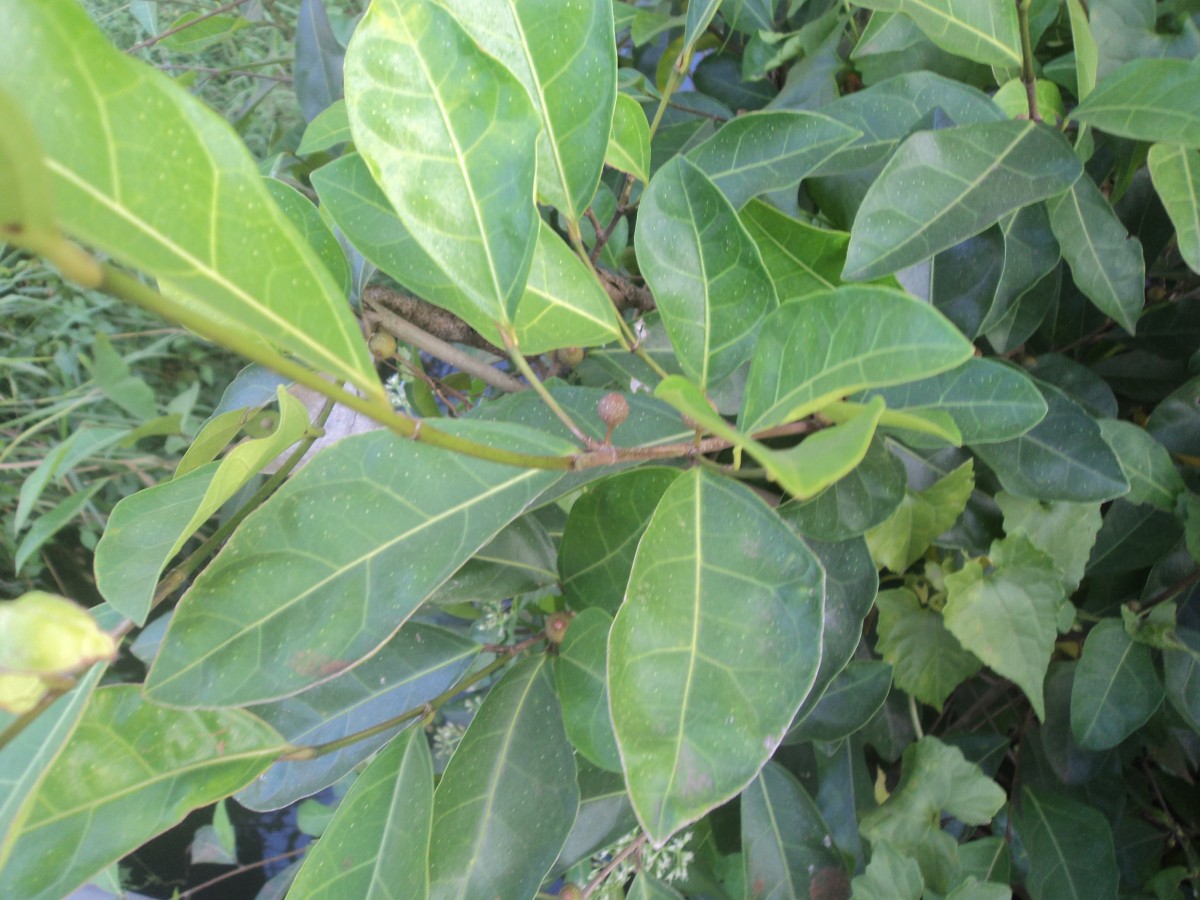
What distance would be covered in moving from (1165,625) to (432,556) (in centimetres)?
58

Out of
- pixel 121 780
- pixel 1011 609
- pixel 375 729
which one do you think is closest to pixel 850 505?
pixel 1011 609

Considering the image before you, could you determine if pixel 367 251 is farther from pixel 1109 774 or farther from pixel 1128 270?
pixel 1109 774

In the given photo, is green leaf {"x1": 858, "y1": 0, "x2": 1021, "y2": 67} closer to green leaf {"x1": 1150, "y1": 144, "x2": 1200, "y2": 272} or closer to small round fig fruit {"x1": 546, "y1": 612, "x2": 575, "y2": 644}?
green leaf {"x1": 1150, "y1": 144, "x2": 1200, "y2": 272}

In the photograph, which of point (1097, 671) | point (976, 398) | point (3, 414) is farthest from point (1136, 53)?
point (3, 414)

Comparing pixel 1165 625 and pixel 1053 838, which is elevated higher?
pixel 1165 625

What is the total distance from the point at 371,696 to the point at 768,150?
0.45 meters

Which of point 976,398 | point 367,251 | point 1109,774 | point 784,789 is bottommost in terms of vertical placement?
point 1109,774

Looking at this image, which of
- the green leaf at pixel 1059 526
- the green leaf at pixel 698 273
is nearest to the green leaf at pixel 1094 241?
the green leaf at pixel 1059 526

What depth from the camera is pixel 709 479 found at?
0.37m

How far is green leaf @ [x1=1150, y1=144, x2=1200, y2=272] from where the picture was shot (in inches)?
19.1

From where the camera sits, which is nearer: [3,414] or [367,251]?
[367,251]

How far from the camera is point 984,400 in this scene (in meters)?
0.42

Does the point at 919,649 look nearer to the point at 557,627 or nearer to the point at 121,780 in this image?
the point at 557,627

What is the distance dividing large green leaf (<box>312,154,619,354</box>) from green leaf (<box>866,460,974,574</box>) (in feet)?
0.86
